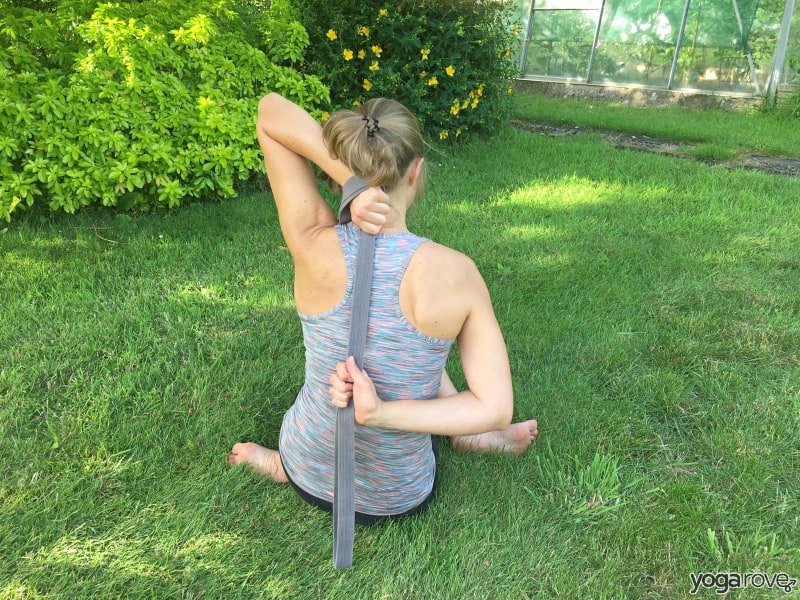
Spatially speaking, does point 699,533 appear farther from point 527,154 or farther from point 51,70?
point 527,154

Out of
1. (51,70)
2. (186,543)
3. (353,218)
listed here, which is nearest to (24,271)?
(51,70)

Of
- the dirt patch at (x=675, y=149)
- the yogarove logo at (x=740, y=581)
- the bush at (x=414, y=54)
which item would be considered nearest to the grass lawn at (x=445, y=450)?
the yogarove logo at (x=740, y=581)

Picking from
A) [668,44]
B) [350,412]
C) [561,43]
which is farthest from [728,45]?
[350,412]

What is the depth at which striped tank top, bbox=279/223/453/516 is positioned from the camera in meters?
1.55

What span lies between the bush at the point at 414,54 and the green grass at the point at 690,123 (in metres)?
1.47

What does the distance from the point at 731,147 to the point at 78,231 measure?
7.06 metres

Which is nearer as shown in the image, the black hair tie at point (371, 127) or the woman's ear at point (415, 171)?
the black hair tie at point (371, 127)

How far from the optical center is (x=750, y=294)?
3.50 m

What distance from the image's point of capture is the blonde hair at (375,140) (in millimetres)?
1427

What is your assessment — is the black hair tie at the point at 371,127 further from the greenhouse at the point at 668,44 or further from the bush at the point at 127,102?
the greenhouse at the point at 668,44

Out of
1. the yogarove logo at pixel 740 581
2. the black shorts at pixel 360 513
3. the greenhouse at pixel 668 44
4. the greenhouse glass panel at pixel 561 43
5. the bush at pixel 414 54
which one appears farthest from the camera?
the greenhouse glass panel at pixel 561 43

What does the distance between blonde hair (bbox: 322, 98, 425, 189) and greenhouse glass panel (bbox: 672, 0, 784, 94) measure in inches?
455

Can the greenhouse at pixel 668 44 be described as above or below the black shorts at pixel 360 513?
above

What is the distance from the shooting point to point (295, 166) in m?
1.68
